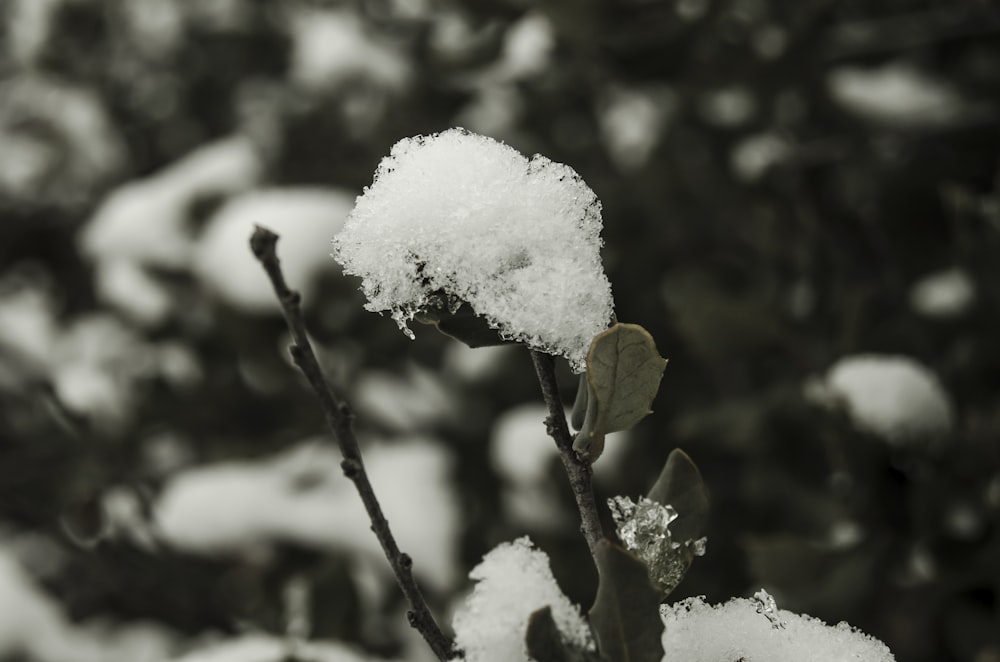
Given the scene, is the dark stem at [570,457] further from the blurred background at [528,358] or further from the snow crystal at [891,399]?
the snow crystal at [891,399]

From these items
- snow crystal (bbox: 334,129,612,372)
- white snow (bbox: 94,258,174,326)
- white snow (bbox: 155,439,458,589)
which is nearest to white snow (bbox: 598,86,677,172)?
white snow (bbox: 155,439,458,589)

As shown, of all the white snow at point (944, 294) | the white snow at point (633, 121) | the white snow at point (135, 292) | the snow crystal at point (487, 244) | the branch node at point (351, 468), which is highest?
the white snow at point (633, 121)

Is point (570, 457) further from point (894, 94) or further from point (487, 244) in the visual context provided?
point (894, 94)

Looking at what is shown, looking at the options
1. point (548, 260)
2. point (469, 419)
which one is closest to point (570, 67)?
point (469, 419)

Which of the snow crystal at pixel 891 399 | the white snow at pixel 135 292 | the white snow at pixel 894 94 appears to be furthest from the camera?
the white snow at pixel 135 292

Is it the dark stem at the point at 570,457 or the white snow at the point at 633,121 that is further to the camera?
the white snow at the point at 633,121

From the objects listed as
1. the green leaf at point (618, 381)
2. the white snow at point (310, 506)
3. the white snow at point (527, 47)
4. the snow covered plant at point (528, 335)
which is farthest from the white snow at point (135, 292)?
the green leaf at point (618, 381)

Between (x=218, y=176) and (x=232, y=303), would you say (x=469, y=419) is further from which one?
(x=218, y=176)

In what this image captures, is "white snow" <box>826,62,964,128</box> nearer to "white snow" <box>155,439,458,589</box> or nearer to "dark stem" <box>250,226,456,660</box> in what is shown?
"white snow" <box>155,439,458,589</box>
